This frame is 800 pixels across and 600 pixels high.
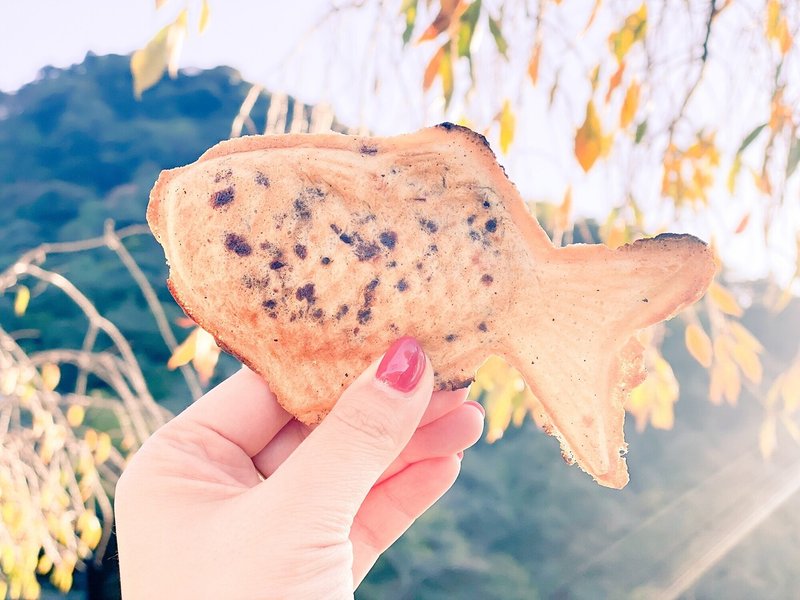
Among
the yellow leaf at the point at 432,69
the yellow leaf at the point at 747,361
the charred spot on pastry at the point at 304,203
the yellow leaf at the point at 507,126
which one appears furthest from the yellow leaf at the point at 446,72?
the yellow leaf at the point at 747,361

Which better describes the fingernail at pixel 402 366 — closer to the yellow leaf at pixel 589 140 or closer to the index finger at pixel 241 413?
the index finger at pixel 241 413

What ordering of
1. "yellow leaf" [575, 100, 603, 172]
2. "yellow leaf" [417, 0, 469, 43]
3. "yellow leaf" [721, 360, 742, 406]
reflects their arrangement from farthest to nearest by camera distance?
1. "yellow leaf" [721, 360, 742, 406]
2. "yellow leaf" [575, 100, 603, 172]
3. "yellow leaf" [417, 0, 469, 43]

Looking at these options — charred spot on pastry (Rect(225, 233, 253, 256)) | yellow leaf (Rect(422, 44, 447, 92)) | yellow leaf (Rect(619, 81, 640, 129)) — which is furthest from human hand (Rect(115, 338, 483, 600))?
yellow leaf (Rect(619, 81, 640, 129))

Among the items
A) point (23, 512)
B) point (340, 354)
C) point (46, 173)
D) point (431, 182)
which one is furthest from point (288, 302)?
point (46, 173)

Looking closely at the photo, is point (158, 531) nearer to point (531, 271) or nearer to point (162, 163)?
point (531, 271)

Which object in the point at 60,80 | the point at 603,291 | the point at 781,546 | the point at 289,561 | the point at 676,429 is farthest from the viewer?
the point at 60,80

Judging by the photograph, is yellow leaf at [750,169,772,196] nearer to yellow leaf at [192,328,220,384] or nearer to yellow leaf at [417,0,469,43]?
yellow leaf at [417,0,469,43]
